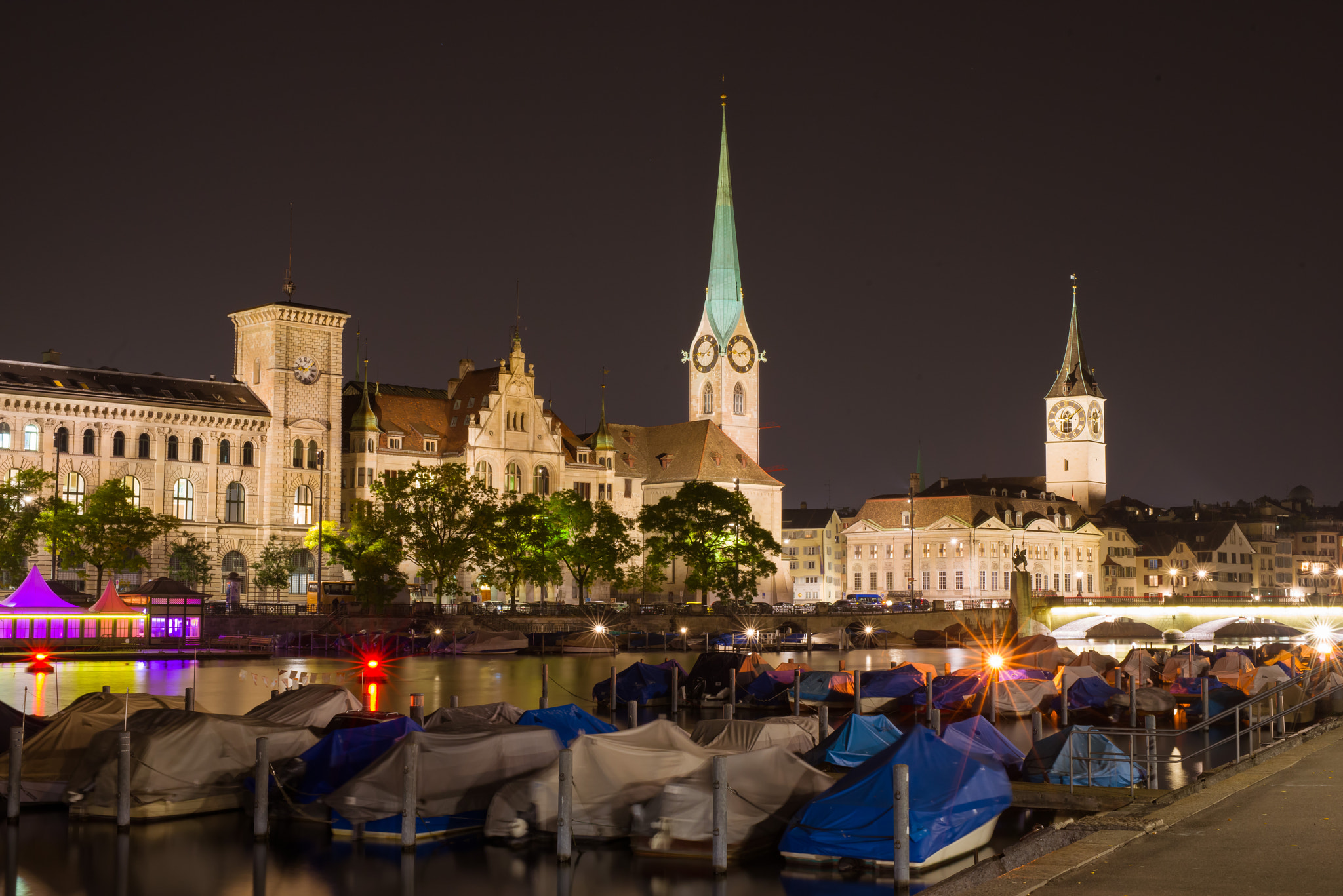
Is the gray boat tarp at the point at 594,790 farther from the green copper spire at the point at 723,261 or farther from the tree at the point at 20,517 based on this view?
the green copper spire at the point at 723,261

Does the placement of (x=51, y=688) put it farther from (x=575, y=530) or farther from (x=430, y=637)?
(x=575, y=530)

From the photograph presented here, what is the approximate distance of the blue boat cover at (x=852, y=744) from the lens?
32000 mm

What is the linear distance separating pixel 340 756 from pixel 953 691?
2633 centimetres

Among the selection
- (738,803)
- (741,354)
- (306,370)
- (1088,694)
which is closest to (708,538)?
(306,370)

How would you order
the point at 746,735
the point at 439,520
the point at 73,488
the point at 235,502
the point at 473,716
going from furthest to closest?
1. the point at 235,502
2. the point at 73,488
3. the point at 439,520
4. the point at 473,716
5. the point at 746,735

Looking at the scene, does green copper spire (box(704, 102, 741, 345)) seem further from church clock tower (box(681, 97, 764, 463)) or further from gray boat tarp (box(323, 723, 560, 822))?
gray boat tarp (box(323, 723, 560, 822))

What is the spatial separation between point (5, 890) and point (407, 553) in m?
78.7

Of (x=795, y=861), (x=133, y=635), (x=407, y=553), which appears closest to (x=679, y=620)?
(x=407, y=553)

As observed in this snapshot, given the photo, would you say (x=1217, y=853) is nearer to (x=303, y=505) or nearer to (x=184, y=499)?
(x=184, y=499)

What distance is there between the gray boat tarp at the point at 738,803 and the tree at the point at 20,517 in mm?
74655

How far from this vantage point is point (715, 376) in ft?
567

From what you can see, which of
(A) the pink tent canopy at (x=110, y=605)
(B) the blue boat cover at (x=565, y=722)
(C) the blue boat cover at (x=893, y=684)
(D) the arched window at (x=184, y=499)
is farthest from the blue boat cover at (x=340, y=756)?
(D) the arched window at (x=184, y=499)

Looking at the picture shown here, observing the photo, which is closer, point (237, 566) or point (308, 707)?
point (308, 707)

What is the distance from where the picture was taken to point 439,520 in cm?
9938
